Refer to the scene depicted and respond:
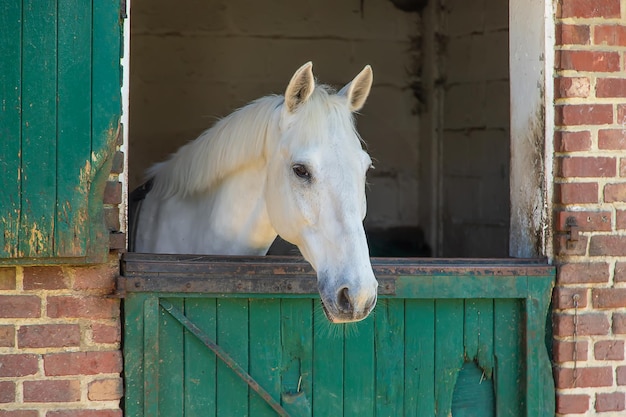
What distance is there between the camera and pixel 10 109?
263 centimetres

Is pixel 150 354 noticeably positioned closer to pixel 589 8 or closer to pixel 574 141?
pixel 574 141

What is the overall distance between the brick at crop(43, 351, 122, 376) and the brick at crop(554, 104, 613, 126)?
182cm

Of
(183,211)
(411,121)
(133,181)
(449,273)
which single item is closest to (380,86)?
(411,121)

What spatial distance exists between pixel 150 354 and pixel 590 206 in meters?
1.71

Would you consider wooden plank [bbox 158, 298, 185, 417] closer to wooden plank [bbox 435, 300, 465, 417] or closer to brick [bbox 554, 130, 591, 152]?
wooden plank [bbox 435, 300, 465, 417]

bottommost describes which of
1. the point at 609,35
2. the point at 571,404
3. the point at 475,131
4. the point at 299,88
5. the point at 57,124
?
the point at 571,404

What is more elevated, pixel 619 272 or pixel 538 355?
pixel 619 272

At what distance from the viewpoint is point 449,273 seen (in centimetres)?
314

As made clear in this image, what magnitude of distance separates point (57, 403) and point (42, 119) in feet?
3.07

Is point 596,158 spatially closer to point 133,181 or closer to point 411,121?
point 411,121

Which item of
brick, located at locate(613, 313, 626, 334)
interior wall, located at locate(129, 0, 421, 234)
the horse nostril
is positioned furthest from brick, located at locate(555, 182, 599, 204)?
interior wall, located at locate(129, 0, 421, 234)

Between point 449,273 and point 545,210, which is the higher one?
point 545,210

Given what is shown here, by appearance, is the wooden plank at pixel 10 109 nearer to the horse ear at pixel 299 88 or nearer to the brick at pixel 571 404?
the horse ear at pixel 299 88

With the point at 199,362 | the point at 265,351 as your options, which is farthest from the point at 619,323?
the point at 199,362
